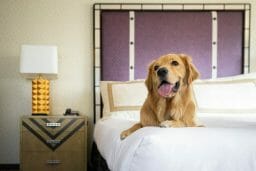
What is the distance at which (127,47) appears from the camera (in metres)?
3.10

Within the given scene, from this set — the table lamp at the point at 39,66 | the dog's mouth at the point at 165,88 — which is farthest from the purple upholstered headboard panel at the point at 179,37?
the dog's mouth at the point at 165,88

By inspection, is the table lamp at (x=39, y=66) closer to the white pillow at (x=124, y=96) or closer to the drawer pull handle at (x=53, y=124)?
the drawer pull handle at (x=53, y=124)

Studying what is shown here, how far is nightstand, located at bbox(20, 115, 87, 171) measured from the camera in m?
2.69

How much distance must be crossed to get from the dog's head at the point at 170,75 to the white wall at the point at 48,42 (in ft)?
5.69

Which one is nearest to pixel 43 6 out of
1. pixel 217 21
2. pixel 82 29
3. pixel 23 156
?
pixel 82 29

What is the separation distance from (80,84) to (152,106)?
1797 millimetres

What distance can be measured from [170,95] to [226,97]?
1223 millimetres

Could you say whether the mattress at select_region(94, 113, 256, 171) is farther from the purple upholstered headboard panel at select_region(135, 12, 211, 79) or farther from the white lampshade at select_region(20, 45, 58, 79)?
the purple upholstered headboard panel at select_region(135, 12, 211, 79)

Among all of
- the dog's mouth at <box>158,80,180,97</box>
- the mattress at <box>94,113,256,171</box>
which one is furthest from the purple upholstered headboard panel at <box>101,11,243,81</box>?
the mattress at <box>94,113,256,171</box>

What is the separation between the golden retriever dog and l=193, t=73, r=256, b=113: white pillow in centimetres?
103

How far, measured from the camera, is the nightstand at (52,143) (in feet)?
8.82

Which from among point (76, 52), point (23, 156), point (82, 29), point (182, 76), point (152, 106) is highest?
point (82, 29)

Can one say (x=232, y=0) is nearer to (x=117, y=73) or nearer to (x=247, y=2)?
(x=247, y=2)

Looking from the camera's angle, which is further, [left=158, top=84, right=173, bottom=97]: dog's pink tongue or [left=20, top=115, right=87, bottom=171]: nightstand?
[left=20, top=115, right=87, bottom=171]: nightstand
